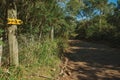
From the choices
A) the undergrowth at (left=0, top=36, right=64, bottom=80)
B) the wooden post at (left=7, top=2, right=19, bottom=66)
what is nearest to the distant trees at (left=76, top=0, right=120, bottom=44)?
the undergrowth at (left=0, top=36, right=64, bottom=80)

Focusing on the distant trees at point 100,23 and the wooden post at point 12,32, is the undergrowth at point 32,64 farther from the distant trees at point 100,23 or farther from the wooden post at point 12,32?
the distant trees at point 100,23

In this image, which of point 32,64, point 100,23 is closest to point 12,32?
point 32,64

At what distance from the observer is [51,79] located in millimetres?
9766

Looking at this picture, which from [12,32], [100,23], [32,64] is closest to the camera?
[12,32]

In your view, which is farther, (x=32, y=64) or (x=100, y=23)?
(x=100, y=23)

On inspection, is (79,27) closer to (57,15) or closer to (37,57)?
(57,15)

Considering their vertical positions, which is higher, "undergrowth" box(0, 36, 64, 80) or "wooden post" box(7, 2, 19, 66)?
"wooden post" box(7, 2, 19, 66)

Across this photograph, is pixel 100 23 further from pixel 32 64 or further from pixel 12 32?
pixel 12 32

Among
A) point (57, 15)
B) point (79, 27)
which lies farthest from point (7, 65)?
point (79, 27)

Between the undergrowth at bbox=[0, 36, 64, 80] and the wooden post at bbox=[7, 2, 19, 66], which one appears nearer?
the undergrowth at bbox=[0, 36, 64, 80]

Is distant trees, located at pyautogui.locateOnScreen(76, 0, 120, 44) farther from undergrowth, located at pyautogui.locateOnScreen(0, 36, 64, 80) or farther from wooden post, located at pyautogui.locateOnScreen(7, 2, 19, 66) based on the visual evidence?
wooden post, located at pyautogui.locateOnScreen(7, 2, 19, 66)

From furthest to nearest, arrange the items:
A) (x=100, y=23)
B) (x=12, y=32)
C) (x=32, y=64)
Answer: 1. (x=100, y=23)
2. (x=32, y=64)
3. (x=12, y=32)

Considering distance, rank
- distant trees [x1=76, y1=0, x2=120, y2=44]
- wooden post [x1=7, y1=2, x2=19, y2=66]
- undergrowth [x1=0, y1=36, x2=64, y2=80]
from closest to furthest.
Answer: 1. undergrowth [x1=0, y1=36, x2=64, y2=80]
2. wooden post [x1=7, y1=2, x2=19, y2=66]
3. distant trees [x1=76, y1=0, x2=120, y2=44]

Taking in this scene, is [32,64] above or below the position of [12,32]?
below
